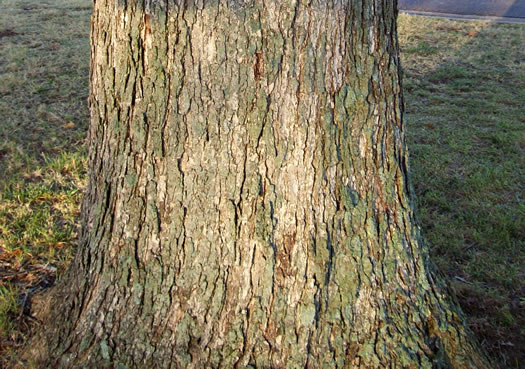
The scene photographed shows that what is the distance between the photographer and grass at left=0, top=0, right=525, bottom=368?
2736mm

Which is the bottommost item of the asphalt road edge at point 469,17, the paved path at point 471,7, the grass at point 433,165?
the grass at point 433,165

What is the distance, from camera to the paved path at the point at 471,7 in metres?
9.12

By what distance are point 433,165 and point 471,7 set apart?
22.0 ft

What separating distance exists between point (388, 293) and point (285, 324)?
401 mm

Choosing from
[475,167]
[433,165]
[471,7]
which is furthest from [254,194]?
[471,7]

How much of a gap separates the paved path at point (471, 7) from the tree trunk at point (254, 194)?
8.28 metres

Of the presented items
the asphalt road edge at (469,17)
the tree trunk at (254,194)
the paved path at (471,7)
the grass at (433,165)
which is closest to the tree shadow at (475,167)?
the grass at (433,165)

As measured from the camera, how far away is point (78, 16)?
904 centimetres

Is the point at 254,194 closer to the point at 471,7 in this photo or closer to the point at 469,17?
the point at 469,17

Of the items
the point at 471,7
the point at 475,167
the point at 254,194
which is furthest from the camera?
the point at 471,7

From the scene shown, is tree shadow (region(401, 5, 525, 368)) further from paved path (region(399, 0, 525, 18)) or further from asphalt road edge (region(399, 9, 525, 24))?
paved path (region(399, 0, 525, 18))

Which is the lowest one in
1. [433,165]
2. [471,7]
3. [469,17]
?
[433,165]

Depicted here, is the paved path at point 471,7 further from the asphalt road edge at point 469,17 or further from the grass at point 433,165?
the grass at point 433,165

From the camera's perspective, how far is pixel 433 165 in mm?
4129
